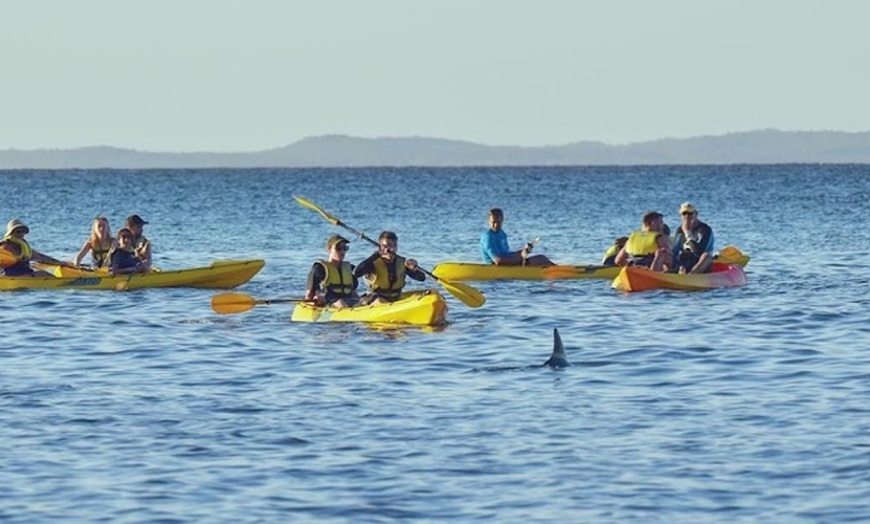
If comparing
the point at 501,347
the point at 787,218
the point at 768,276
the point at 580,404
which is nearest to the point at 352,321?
the point at 501,347

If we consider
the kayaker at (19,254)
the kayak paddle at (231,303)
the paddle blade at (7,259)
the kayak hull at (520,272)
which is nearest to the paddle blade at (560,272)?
the kayak hull at (520,272)

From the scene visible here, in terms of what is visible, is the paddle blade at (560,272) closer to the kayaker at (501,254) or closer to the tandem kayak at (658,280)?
the kayaker at (501,254)

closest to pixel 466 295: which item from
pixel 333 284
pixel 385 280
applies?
pixel 385 280

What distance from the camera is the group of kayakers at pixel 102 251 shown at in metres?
28.8

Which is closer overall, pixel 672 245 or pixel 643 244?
pixel 672 245

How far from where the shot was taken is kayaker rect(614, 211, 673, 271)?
28.9 m

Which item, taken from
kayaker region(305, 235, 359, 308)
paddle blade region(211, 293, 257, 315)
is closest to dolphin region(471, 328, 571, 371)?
kayaker region(305, 235, 359, 308)

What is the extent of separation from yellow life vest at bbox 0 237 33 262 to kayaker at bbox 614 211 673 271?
9527mm

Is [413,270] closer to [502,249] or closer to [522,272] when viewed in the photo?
[522,272]

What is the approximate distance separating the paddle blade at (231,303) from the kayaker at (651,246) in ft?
22.1

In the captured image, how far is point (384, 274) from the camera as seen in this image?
23641 mm

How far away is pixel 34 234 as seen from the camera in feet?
196

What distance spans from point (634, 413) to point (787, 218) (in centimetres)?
5079

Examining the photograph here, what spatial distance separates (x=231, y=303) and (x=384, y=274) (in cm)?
267
